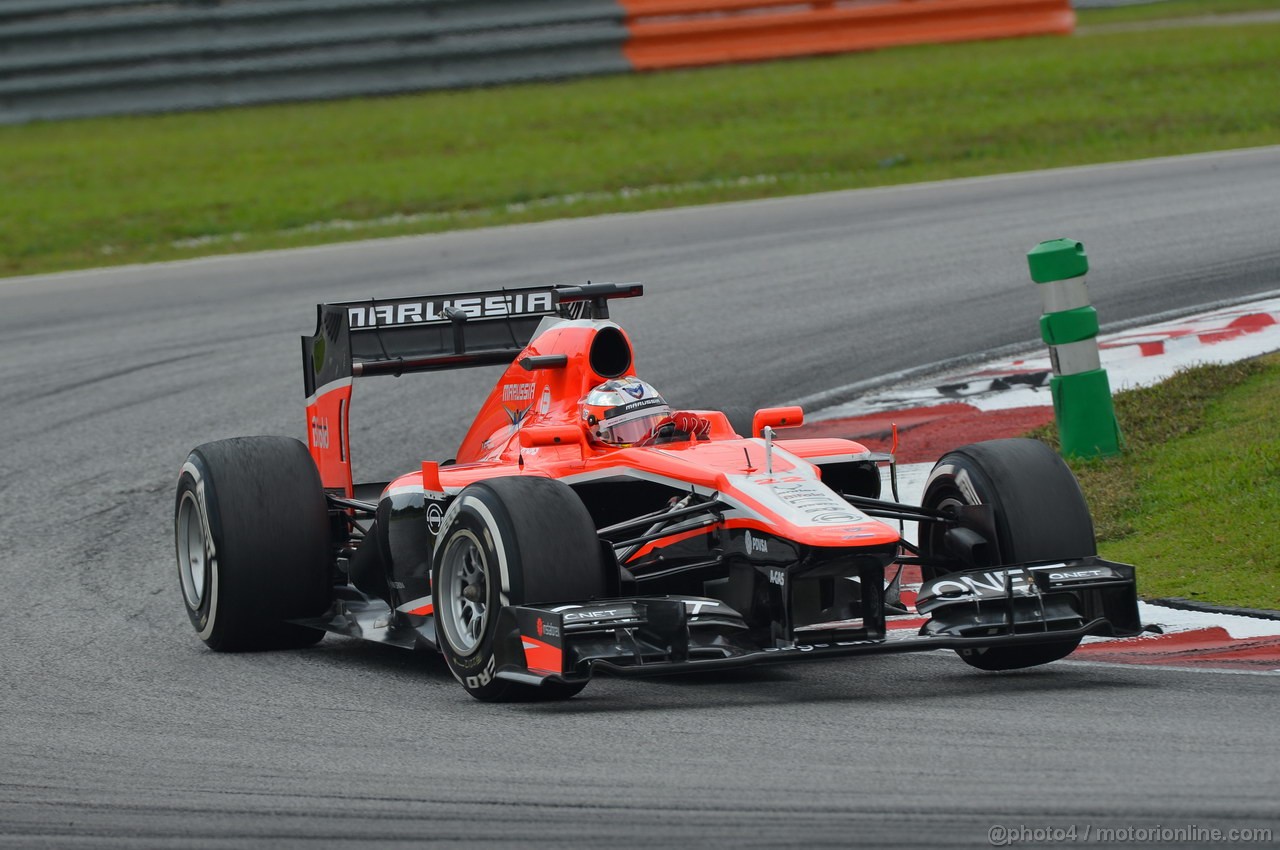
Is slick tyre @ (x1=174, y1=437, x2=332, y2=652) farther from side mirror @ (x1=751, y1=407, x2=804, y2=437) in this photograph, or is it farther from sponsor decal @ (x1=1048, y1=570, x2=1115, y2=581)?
sponsor decal @ (x1=1048, y1=570, x2=1115, y2=581)

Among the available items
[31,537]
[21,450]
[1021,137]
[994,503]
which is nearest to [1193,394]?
[994,503]

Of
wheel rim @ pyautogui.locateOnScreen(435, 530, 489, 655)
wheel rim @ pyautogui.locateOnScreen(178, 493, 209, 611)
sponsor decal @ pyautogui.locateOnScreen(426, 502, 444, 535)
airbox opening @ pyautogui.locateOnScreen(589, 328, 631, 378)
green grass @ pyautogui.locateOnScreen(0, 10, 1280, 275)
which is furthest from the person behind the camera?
green grass @ pyautogui.locateOnScreen(0, 10, 1280, 275)

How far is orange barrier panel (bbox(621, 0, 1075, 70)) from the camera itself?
78.8ft

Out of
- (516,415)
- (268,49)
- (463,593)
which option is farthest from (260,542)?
(268,49)

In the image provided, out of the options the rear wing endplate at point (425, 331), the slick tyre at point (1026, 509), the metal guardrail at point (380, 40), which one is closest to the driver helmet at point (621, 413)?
the rear wing endplate at point (425, 331)

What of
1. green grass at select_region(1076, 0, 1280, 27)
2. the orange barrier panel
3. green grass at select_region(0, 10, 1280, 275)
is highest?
green grass at select_region(1076, 0, 1280, 27)

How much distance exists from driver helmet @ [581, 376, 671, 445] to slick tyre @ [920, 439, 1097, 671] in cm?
128

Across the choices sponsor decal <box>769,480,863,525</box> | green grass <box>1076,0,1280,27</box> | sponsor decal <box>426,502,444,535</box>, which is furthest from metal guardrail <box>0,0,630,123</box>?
sponsor decal <box>769,480,863,525</box>

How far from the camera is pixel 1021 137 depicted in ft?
66.5

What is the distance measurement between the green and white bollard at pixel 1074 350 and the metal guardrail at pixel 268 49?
1491 cm

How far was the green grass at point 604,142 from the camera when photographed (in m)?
18.8

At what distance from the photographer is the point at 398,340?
9.21 metres

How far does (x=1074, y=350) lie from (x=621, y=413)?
2.77 metres

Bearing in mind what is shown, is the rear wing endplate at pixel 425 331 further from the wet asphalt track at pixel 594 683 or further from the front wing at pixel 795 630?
the front wing at pixel 795 630
